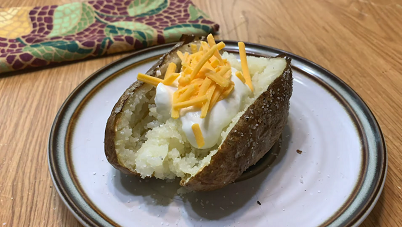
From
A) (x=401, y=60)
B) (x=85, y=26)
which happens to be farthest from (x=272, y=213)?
(x=85, y=26)

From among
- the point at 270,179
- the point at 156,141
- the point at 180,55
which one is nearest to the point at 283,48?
the point at 180,55

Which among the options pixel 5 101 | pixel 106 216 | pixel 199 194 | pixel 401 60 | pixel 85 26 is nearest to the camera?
pixel 106 216

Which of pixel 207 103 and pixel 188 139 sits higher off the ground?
pixel 207 103

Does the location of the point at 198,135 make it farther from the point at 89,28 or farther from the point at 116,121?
the point at 89,28

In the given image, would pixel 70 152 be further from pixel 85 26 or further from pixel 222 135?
pixel 85 26

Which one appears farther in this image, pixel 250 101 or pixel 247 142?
pixel 250 101

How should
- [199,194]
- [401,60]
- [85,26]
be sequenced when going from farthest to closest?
[85,26], [401,60], [199,194]

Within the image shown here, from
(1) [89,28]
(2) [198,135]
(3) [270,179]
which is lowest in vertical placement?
(1) [89,28]

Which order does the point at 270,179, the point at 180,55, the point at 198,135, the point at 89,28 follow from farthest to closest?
the point at 89,28 < the point at 180,55 < the point at 270,179 < the point at 198,135
